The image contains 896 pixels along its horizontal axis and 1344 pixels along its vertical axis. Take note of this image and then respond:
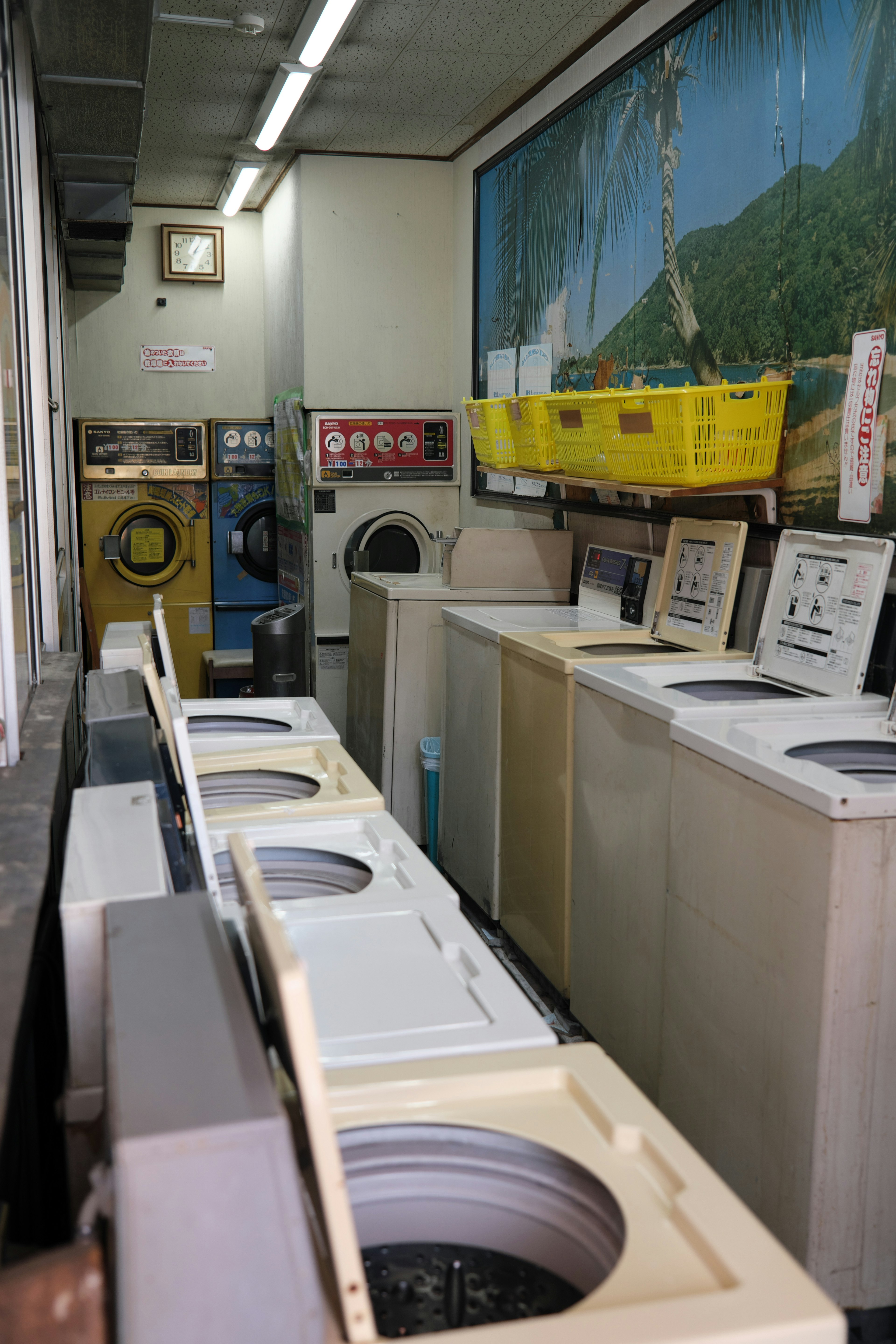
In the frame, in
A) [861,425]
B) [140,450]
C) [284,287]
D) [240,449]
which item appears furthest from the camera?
[240,449]

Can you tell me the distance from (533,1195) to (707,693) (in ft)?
6.77

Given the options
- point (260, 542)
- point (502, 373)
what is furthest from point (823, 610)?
point (260, 542)

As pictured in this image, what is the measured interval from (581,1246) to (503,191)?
520 centimetres

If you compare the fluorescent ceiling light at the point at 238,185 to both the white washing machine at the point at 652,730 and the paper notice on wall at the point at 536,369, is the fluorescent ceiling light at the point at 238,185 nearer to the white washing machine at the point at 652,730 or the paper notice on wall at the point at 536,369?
the paper notice on wall at the point at 536,369

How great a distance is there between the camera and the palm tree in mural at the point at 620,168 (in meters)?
3.30

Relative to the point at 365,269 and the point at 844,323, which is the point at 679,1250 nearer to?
the point at 844,323

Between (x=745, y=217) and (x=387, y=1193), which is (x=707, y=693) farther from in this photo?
(x=387, y=1193)

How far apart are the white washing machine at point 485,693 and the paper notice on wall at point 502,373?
3.98 feet

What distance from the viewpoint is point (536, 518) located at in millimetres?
5402

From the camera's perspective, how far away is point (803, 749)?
8.30ft

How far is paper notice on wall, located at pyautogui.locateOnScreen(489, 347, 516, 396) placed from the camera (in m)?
5.45

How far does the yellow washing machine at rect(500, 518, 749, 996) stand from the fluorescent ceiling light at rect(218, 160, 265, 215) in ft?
12.6

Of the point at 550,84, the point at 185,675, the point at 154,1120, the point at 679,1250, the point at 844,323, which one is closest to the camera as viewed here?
the point at 154,1120

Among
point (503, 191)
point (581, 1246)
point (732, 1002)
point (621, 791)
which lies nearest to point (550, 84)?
point (503, 191)
